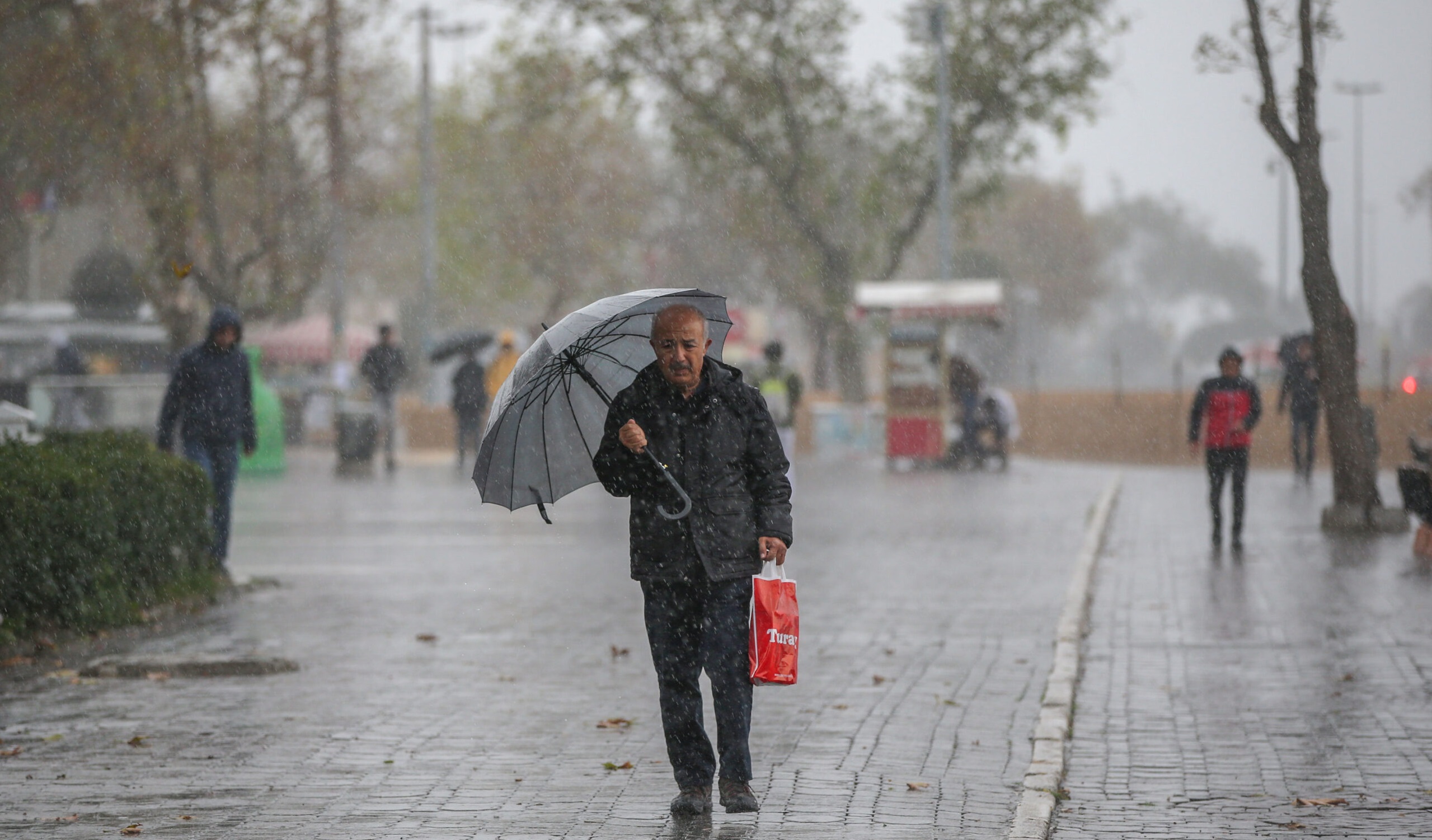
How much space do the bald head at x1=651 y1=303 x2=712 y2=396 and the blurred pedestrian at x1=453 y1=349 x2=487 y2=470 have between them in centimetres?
2024

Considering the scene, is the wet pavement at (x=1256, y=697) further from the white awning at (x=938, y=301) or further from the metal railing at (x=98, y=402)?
the metal railing at (x=98, y=402)

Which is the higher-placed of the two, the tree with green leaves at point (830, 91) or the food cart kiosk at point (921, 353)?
the tree with green leaves at point (830, 91)

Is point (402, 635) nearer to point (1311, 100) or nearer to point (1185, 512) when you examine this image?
point (1311, 100)

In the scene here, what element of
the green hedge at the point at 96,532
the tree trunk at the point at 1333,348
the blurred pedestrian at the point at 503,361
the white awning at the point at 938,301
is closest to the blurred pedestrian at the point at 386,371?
the blurred pedestrian at the point at 503,361

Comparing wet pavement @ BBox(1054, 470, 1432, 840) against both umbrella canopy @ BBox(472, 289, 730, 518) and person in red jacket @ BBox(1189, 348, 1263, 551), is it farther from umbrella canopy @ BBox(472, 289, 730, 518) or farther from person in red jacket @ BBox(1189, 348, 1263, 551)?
umbrella canopy @ BBox(472, 289, 730, 518)

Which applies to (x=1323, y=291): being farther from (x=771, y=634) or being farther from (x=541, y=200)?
(x=541, y=200)

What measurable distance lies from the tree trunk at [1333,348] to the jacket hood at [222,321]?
8758 mm

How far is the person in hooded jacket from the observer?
1245 centimetres

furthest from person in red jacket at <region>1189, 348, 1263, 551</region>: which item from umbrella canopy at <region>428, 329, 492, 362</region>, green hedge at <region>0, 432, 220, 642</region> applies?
umbrella canopy at <region>428, 329, 492, 362</region>

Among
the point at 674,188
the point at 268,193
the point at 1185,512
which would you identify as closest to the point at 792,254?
the point at 674,188

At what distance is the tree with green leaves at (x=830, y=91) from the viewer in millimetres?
34938

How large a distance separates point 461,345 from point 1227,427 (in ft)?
47.5

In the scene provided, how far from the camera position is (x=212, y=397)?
12461 mm

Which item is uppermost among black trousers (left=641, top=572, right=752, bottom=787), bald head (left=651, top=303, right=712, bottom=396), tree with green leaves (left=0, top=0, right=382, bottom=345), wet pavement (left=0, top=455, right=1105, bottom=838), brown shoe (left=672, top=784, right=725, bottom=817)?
tree with green leaves (left=0, top=0, right=382, bottom=345)
